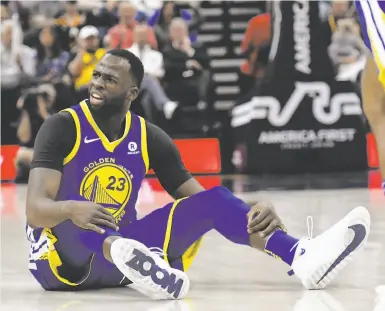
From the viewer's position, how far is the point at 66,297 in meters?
4.28

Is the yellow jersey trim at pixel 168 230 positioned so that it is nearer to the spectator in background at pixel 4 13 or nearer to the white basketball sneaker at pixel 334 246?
the white basketball sneaker at pixel 334 246

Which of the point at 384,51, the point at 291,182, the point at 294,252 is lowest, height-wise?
the point at 291,182

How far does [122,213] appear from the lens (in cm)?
436

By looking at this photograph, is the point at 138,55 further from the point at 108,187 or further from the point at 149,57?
the point at 108,187

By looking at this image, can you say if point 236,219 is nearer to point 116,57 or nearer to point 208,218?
point 208,218

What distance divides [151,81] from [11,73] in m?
1.68

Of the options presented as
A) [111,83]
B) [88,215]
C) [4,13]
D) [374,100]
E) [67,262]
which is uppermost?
[4,13]

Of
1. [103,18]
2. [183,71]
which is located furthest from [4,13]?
[183,71]

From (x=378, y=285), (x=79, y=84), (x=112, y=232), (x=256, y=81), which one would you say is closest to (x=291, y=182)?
(x=256, y=81)

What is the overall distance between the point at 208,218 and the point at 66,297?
28.7 inches

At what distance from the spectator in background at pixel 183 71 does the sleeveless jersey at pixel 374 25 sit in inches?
267

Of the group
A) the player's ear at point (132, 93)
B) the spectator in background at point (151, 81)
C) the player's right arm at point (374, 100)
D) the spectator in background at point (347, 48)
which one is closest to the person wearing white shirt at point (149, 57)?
the spectator in background at point (151, 81)

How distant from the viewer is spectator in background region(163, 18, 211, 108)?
1133cm

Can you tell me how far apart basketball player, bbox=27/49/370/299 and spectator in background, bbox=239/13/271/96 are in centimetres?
691
